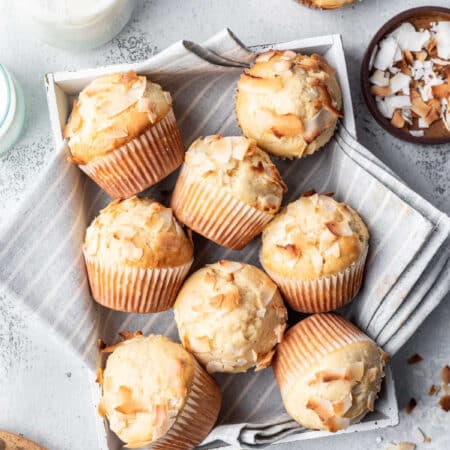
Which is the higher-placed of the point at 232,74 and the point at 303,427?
the point at 232,74

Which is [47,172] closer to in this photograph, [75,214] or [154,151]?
[75,214]

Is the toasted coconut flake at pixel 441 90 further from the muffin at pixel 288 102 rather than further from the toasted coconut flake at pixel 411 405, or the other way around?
the toasted coconut flake at pixel 411 405

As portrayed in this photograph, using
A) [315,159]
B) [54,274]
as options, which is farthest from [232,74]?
[54,274]

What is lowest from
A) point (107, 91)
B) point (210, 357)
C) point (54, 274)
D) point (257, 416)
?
point (257, 416)

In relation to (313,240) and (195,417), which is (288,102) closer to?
(313,240)

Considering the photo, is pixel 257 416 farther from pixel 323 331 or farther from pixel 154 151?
pixel 154 151

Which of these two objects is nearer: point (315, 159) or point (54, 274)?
point (54, 274)

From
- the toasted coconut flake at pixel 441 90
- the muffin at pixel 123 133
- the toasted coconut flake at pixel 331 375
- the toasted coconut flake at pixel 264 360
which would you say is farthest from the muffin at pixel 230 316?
the toasted coconut flake at pixel 441 90
